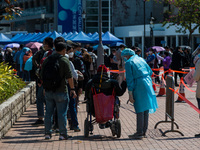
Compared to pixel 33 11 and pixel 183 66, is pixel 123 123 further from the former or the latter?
pixel 33 11

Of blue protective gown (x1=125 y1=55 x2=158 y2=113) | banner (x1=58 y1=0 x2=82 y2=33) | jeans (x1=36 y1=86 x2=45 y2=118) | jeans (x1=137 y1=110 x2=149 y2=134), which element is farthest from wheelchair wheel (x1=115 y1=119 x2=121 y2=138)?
banner (x1=58 y1=0 x2=82 y2=33)

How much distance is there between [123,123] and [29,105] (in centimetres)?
446

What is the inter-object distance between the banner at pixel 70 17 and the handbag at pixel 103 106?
55394 mm

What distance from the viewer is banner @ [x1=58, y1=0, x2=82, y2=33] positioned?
6381 centimetres

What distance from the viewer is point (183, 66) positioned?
20031 millimetres

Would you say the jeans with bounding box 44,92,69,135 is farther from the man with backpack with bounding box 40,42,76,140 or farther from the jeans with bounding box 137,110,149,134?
the jeans with bounding box 137,110,149,134

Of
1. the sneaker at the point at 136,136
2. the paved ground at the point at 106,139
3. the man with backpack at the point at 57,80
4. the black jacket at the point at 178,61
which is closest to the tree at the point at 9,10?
the man with backpack at the point at 57,80

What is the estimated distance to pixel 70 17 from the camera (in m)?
64.2

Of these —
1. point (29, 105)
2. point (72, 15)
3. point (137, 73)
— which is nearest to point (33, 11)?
point (72, 15)

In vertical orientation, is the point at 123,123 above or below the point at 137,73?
below

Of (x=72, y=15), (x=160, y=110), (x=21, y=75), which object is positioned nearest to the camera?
(x=160, y=110)

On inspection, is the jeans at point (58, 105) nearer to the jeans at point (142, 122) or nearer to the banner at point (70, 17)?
the jeans at point (142, 122)

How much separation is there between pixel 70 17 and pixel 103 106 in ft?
185

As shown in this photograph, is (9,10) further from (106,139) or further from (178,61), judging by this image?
(178,61)
